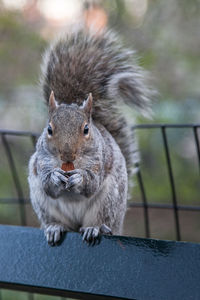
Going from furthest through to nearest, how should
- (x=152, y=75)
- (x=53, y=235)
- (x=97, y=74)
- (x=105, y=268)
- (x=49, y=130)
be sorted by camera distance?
(x=152, y=75) < (x=97, y=74) < (x=49, y=130) < (x=53, y=235) < (x=105, y=268)

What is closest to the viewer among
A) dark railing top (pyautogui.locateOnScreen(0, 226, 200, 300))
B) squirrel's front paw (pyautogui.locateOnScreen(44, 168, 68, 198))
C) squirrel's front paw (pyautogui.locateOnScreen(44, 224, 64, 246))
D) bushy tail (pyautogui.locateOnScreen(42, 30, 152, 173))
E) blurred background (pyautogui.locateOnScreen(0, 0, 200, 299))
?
dark railing top (pyautogui.locateOnScreen(0, 226, 200, 300))

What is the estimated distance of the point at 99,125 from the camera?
1845mm

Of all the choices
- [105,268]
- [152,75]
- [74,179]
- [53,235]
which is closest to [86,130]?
[74,179]

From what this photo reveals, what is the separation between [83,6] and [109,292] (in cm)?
243

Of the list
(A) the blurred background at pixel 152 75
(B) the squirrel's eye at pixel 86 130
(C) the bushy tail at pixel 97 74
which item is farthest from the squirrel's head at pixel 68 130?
(A) the blurred background at pixel 152 75

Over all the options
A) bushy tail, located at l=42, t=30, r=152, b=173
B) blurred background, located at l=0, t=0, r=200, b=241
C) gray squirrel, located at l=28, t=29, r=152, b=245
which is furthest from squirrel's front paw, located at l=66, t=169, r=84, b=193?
blurred background, located at l=0, t=0, r=200, b=241

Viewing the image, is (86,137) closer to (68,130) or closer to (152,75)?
(68,130)

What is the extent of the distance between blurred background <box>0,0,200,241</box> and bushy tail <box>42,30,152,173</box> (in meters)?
1.02

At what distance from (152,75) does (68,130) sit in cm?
185

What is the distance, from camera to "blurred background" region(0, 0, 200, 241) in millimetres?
3109

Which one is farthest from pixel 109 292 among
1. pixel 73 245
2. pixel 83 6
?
pixel 83 6

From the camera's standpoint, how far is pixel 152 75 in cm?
317

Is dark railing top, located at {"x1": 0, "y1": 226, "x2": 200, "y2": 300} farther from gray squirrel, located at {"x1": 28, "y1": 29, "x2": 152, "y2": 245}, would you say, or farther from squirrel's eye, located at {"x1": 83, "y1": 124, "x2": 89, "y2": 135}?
squirrel's eye, located at {"x1": 83, "y1": 124, "x2": 89, "y2": 135}

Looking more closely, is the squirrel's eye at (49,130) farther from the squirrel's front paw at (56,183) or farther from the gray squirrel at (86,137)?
the squirrel's front paw at (56,183)
